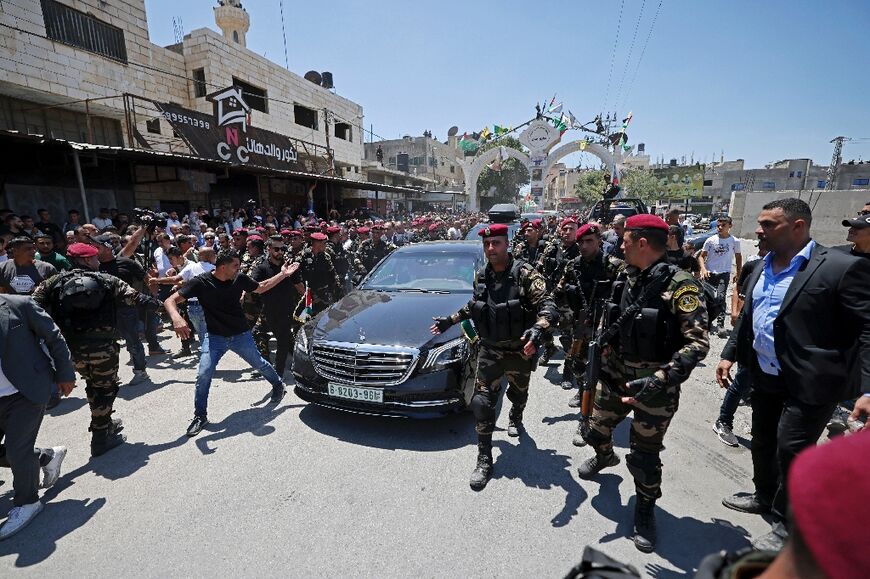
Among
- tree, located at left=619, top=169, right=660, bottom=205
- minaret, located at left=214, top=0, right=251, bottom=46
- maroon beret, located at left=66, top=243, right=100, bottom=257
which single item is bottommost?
maroon beret, located at left=66, top=243, right=100, bottom=257

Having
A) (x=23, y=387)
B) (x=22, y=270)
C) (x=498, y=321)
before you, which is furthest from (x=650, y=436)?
(x=22, y=270)

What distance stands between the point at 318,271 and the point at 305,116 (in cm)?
2025

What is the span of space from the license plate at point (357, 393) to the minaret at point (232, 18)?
25351mm

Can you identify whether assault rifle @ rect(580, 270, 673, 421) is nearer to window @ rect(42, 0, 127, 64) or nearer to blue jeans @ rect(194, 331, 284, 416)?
blue jeans @ rect(194, 331, 284, 416)

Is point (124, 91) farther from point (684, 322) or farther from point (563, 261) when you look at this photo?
point (684, 322)

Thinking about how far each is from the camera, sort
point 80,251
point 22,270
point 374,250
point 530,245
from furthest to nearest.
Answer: point 374,250 → point 530,245 → point 22,270 → point 80,251

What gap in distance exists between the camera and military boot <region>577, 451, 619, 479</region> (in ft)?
9.70

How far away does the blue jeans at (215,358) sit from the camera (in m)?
Answer: 3.92

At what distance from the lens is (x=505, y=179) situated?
4744 centimetres

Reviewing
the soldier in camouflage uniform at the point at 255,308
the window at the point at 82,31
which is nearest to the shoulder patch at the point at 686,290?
the soldier in camouflage uniform at the point at 255,308

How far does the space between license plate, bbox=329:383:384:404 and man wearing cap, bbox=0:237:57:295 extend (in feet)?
12.1

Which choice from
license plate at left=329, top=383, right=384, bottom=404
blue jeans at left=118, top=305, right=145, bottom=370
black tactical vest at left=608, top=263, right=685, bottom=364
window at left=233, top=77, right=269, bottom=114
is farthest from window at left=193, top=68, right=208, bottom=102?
black tactical vest at left=608, top=263, right=685, bottom=364

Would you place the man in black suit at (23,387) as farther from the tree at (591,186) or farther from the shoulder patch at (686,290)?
the tree at (591,186)

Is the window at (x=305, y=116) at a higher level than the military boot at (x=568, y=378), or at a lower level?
higher
